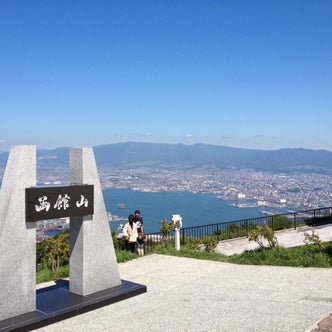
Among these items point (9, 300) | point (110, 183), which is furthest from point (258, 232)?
point (110, 183)

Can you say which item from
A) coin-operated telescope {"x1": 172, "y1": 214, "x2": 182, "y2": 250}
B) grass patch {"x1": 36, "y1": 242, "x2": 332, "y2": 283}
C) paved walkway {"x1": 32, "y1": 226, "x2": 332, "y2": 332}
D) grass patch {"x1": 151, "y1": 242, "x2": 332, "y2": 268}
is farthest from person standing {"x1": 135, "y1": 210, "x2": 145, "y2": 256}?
paved walkway {"x1": 32, "y1": 226, "x2": 332, "y2": 332}

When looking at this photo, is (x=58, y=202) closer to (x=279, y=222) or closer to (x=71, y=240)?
→ (x=71, y=240)

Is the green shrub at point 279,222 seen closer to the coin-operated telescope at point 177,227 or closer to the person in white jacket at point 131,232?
the coin-operated telescope at point 177,227

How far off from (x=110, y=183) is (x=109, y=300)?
10361 centimetres

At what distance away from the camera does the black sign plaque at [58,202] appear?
255 inches

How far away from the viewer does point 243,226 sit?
18406mm

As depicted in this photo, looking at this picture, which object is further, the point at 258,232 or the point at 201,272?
the point at 258,232

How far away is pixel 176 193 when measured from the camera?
97.8m

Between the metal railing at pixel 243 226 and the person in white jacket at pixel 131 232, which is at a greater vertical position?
the person in white jacket at pixel 131 232

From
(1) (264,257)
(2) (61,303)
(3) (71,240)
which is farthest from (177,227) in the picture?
(2) (61,303)

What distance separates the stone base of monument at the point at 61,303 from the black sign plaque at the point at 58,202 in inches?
57.9

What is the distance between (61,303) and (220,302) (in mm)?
2722

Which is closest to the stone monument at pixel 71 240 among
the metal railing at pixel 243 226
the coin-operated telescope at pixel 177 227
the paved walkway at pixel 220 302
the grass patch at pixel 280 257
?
the paved walkway at pixel 220 302

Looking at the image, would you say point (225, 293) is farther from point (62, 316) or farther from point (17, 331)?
point (17, 331)
